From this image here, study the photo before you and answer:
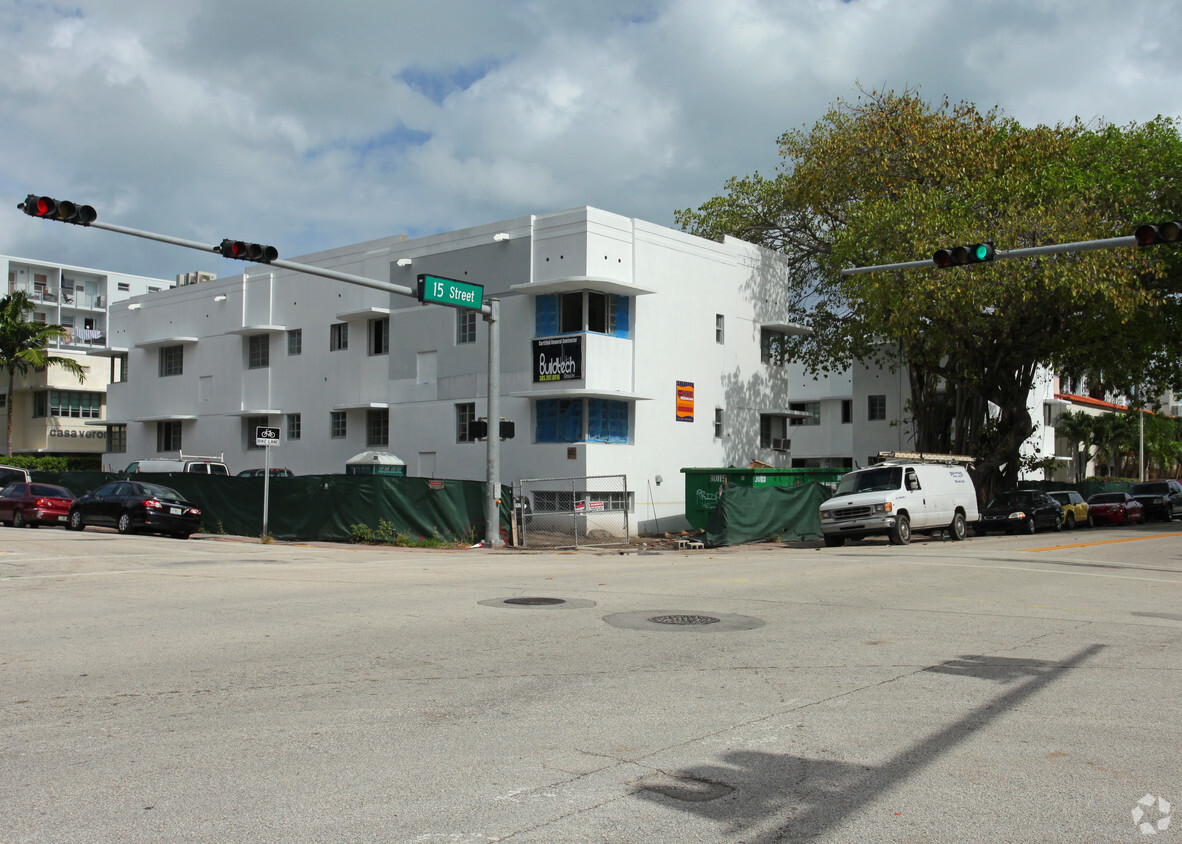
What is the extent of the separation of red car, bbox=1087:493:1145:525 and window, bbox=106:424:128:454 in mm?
42130

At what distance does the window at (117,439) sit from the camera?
4916 cm

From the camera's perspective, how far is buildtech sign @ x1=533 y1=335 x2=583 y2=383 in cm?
3077

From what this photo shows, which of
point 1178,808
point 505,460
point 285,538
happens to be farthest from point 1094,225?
point 1178,808

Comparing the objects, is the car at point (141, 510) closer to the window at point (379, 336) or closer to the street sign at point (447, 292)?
the window at point (379, 336)

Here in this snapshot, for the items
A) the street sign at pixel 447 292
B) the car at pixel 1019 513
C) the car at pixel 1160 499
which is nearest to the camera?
the street sign at pixel 447 292

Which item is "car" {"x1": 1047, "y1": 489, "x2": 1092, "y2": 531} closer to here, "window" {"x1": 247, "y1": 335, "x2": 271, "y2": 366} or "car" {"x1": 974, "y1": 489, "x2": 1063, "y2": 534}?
"car" {"x1": 974, "y1": 489, "x2": 1063, "y2": 534}

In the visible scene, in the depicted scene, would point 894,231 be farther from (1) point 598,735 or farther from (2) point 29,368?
(2) point 29,368

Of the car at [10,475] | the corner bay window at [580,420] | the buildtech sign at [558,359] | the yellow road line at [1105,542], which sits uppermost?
the buildtech sign at [558,359]

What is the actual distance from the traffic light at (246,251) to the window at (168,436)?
2920cm

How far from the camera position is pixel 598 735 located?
20.8 ft

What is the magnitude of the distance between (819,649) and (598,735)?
3781 millimetres

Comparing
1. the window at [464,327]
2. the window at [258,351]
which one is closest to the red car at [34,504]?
the window at [258,351]

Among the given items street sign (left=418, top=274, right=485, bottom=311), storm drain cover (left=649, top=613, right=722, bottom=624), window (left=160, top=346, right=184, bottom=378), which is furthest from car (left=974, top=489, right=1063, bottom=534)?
window (left=160, top=346, right=184, bottom=378)

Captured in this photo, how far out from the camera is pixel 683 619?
443 inches
